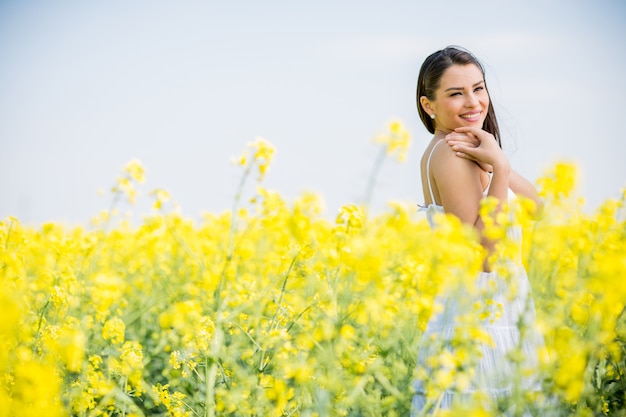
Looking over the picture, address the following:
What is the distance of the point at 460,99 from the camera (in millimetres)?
2334

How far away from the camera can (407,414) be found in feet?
8.71

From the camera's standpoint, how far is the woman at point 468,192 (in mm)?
1968

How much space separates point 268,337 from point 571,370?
36.0 inches

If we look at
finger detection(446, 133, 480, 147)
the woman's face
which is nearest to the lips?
the woman's face

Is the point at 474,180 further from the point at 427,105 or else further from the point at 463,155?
the point at 427,105

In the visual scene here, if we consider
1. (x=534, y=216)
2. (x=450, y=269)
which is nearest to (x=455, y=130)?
(x=534, y=216)

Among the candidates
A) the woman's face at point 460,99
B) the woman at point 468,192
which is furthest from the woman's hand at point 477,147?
the woman's face at point 460,99

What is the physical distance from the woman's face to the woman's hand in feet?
0.33

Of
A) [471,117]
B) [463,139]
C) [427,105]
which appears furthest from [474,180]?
[427,105]

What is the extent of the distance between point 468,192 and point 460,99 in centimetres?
42

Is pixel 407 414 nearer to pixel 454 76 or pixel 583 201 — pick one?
pixel 454 76

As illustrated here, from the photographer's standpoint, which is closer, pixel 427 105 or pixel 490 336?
pixel 490 336

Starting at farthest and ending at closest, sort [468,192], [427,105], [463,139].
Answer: [427,105]
[463,139]
[468,192]

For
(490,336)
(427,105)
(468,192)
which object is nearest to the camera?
(490,336)
